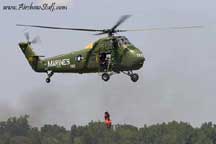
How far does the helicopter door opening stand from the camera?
8088 centimetres

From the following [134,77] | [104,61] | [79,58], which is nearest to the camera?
[134,77]

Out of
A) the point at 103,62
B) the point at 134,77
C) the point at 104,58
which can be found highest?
the point at 104,58

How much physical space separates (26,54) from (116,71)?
44.5ft

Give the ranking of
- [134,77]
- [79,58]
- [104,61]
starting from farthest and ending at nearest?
[79,58] < [104,61] < [134,77]

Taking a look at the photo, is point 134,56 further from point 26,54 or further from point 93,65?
point 26,54

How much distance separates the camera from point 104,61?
8112 cm

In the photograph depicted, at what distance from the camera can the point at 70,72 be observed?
3319 inches

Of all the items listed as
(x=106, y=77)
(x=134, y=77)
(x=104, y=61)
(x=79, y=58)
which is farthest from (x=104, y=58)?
(x=134, y=77)

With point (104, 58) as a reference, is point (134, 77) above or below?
below

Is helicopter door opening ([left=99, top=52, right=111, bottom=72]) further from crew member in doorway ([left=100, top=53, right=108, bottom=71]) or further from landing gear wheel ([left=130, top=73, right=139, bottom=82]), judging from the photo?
landing gear wheel ([left=130, top=73, right=139, bottom=82])

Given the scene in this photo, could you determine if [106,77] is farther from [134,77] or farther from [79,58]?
[79,58]

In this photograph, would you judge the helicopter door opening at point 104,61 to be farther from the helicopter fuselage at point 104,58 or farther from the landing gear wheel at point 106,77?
the landing gear wheel at point 106,77

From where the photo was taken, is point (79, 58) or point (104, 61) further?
point (79, 58)

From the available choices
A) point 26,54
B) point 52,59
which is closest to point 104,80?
point 52,59
